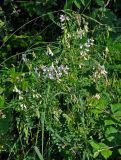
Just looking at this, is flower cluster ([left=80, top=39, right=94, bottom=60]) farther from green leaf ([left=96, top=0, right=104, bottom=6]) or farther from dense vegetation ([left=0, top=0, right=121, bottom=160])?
green leaf ([left=96, top=0, right=104, bottom=6])

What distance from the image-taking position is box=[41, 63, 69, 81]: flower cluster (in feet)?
8.68

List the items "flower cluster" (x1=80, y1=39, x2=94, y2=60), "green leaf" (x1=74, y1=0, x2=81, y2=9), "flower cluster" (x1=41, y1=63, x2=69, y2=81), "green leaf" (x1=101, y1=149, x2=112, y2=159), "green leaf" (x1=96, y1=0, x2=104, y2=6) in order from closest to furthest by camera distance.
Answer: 1. "green leaf" (x1=101, y1=149, x2=112, y2=159)
2. "flower cluster" (x1=41, y1=63, x2=69, y2=81)
3. "flower cluster" (x1=80, y1=39, x2=94, y2=60)
4. "green leaf" (x1=74, y1=0, x2=81, y2=9)
5. "green leaf" (x1=96, y1=0, x2=104, y2=6)

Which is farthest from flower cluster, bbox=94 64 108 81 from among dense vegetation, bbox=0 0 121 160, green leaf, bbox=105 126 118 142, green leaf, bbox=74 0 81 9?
green leaf, bbox=74 0 81 9

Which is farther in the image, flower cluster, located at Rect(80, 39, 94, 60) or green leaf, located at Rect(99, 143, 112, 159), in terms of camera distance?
flower cluster, located at Rect(80, 39, 94, 60)

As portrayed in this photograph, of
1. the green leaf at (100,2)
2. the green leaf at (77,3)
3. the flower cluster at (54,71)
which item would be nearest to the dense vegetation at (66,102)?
the flower cluster at (54,71)

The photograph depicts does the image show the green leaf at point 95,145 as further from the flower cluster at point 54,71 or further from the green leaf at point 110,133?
the flower cluster at point 54,71

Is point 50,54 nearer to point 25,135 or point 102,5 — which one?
point 25,135

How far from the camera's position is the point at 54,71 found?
2.66 m

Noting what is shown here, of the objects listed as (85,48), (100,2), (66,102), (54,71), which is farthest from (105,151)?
(100,2)

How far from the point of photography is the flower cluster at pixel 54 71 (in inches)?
104

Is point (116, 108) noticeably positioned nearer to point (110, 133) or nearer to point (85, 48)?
point (110, 133)

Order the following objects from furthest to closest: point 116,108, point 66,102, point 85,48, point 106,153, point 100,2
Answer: point 100,2, point 85,48, point 66,102, point 116,108, point 106,153

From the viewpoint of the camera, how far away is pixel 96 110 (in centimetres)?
256

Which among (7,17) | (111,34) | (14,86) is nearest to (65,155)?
(14,86)
